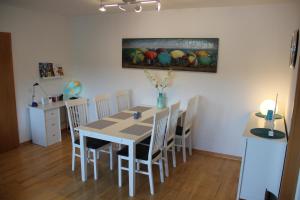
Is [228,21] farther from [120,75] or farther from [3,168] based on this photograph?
[3,168]

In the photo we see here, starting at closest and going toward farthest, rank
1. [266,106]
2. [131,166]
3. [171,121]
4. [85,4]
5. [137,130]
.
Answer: [131,166]
[137,130]
[171,121]
[266,106]
[85,4]

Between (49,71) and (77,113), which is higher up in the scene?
(49,71)

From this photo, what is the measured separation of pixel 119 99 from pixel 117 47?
100cm

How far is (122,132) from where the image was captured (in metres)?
2.75

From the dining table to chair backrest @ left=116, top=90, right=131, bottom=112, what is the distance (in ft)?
2.21

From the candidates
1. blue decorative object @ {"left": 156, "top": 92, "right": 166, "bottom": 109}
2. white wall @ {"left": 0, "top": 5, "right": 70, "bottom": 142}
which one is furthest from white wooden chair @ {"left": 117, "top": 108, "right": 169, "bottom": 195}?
white wall @ {"left": 0, "top": 5, "right": 70, "bottom": 142}

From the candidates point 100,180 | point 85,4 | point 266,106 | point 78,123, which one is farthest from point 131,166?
point 85,4

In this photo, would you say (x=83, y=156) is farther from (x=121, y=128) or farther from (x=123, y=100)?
(x=123, y=100)

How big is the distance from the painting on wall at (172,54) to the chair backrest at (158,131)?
1.29 meters

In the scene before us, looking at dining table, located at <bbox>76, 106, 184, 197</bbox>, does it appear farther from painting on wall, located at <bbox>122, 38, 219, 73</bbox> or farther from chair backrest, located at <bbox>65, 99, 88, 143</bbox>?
painting on wall, located at <bbox>122, 38, 219, 73</bbox>

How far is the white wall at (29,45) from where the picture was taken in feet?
12.3

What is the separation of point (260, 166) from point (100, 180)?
1919 mm

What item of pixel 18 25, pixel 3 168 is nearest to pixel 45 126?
pixel 3 168

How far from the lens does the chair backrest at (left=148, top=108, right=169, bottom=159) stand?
2586mm
